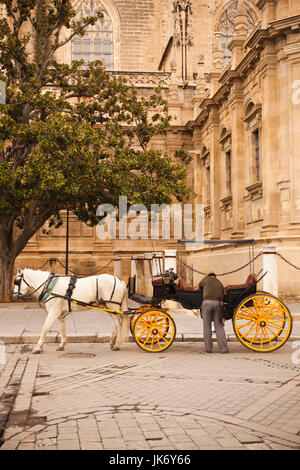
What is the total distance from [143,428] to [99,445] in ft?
2.09

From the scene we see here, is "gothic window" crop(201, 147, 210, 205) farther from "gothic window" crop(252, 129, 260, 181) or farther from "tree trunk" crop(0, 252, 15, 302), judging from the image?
"tree trunk" crop(0, 252, 15, 302)

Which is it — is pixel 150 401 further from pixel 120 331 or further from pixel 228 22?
pixel 228 22

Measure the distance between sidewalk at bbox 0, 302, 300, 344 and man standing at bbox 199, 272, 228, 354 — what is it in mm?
1655

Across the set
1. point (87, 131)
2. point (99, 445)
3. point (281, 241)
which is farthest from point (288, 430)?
point (87, 131)

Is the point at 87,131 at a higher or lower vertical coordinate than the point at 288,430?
higher

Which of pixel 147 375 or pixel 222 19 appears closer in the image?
pixel 147 375

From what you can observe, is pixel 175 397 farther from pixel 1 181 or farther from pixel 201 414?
pixel 1 181

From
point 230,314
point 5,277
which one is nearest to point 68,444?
point 230,314

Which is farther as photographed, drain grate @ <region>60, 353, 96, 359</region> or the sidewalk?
the sidewalk

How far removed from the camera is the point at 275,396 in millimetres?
6477

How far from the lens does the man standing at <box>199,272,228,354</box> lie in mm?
9914

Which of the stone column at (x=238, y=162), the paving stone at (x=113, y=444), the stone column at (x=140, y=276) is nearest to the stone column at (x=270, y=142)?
the stone column at (x=238, y=162)

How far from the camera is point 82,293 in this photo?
10297 millimetres

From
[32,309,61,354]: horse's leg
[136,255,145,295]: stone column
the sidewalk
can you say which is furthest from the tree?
[32,309,61,354]: horse's leg
